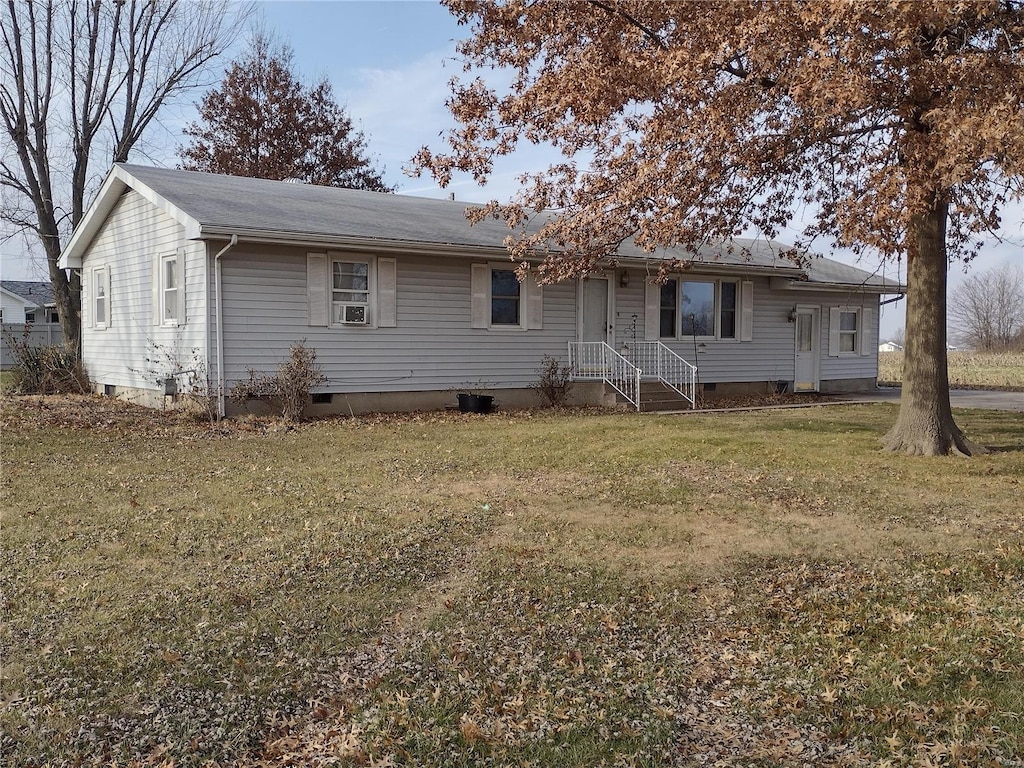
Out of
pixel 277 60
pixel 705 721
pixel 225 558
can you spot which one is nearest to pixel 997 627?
pixel 705 721

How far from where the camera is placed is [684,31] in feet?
28.2

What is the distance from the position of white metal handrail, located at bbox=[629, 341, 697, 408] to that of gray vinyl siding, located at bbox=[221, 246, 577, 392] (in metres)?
1.67

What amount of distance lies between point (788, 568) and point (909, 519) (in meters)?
1.91

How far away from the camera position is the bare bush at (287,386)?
12.9 metres

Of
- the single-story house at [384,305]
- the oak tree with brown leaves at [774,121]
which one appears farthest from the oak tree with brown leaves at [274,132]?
the oak tree with brown leaves at [774,121]

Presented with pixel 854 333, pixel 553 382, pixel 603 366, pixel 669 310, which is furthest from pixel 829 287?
pixel 553 382

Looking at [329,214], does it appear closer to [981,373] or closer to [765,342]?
[765,342]

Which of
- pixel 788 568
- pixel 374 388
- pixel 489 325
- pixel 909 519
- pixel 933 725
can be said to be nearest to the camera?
pixel 933 725

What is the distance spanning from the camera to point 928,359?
33.0 ft

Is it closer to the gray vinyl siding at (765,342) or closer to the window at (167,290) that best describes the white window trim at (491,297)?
the gray vinyl siding at (765,342)

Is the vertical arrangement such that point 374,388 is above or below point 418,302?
below

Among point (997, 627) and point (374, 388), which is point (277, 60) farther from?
point (997, 627)

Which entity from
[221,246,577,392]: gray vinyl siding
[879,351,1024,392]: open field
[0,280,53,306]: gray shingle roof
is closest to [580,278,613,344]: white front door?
[221,246,577,392]: gray vinyl siding

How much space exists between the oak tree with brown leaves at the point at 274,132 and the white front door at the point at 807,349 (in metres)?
19.1
